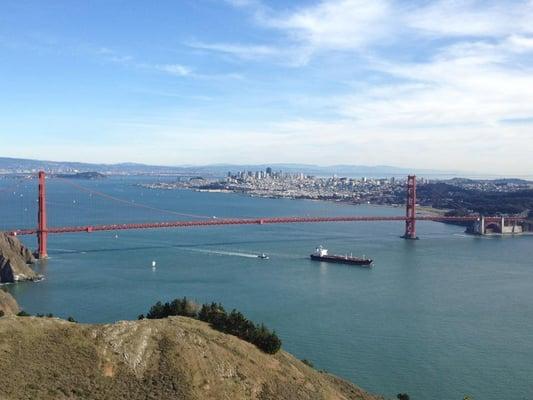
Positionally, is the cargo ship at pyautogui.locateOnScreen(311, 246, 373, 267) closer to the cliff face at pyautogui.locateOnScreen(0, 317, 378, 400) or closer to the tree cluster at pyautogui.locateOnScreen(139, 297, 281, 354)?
the tree cluster at pyautogui.locateOnScreen(139, 297, 281, 354)

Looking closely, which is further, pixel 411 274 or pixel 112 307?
pixel 411 274

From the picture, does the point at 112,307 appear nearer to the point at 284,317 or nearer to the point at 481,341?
the point at 284,317

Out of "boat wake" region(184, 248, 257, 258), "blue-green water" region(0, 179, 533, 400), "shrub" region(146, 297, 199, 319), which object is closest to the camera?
"shrub" region(146, 297, 199, 319)

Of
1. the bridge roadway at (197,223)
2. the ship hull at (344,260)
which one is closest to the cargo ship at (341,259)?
the ship hull at (344,260)

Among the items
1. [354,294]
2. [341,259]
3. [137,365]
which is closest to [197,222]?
[341,259]

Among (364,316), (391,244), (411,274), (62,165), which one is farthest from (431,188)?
(62,165)

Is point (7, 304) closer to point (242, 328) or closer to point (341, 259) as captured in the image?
point (242, 328)

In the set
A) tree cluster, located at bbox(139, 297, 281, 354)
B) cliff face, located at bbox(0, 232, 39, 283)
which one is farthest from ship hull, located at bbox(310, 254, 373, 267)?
tree cluster, located at bbox(139, 297, 281, 354)
